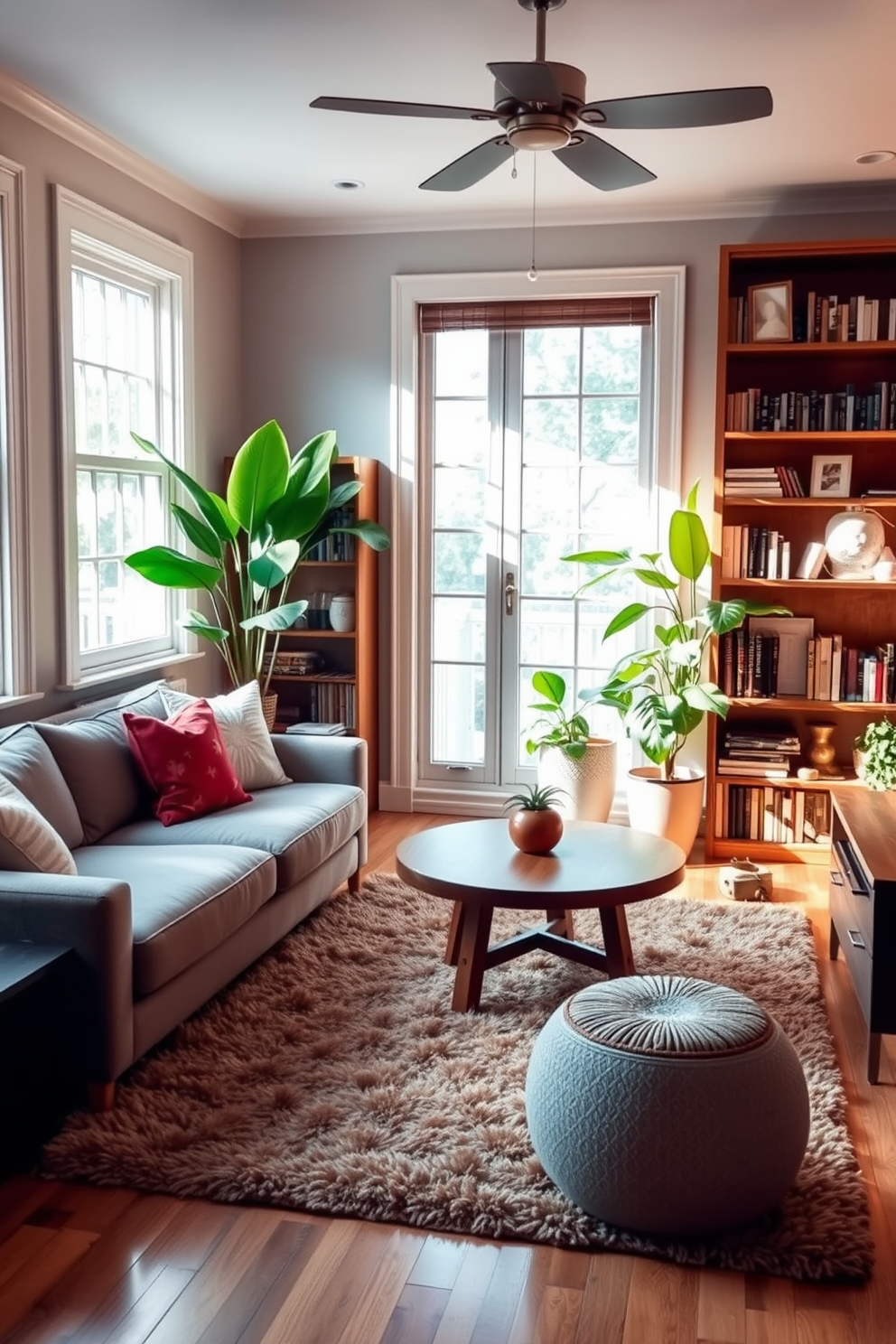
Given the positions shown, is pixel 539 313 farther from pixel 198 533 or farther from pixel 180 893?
pixel 180 893

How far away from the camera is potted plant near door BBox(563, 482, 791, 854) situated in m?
4.76

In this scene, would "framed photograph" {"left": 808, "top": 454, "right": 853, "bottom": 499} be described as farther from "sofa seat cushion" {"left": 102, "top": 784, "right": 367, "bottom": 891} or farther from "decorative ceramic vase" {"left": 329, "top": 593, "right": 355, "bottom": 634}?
"sofa seat cushion" {"left": 102, "top": 784, "right": 367, "bottom": 891}

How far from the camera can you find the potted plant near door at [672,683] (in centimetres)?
476

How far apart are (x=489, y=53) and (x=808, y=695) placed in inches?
108

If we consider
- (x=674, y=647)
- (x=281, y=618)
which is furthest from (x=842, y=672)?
(x=281, y=618)

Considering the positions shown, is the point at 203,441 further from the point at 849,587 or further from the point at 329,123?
the point at 849,587

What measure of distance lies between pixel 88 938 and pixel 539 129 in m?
2.11

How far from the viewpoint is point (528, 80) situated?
8.73 feet

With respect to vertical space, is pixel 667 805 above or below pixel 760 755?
below

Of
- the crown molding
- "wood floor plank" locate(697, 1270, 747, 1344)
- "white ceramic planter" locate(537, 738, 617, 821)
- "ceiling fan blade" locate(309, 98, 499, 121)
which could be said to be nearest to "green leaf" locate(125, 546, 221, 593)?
the crown molding

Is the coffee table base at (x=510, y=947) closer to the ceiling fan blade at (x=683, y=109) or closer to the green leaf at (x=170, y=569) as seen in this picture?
the green leaf at (x=170, y=569)

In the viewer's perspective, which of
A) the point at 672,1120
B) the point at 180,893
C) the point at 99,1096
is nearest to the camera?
the point at 672,1120

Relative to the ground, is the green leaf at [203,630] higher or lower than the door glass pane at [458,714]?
higher

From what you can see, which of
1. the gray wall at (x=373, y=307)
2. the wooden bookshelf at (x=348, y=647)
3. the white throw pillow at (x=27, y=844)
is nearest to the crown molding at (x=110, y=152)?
the gray wall at (x=373, y=307)
